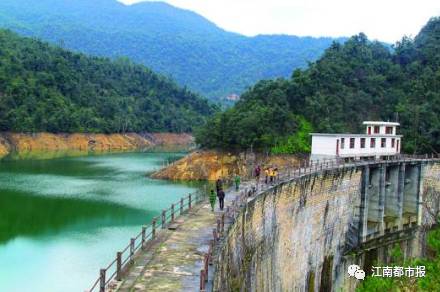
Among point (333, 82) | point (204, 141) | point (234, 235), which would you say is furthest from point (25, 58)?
point (234, 235)

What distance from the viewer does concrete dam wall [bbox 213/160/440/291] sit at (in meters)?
20.6

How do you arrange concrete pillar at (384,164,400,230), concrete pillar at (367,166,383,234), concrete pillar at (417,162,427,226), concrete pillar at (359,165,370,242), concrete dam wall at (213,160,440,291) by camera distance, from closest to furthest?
concrete dam wall at (213,160,440,291) < concrete pillar at (359,165,370,242) < concrete pillar at (367,166,383,234) < concrete pillar at (384,164,400,230) < concrete pillar at (417,162,427,226)

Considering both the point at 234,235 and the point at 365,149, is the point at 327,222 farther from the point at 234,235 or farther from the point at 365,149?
the point at 234,235

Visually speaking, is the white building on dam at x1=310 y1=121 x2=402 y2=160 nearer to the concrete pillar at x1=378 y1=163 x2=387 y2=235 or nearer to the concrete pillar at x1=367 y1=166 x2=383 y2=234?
the concrete pillar at x1=367 y1=166 x2=383 y2=234

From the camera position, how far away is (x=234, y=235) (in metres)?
18.4

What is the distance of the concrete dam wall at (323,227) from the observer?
20584mm

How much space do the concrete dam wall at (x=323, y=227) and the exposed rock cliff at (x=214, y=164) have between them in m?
22.1

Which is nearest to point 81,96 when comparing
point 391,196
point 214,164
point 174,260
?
point 214,164

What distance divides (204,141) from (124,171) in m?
14.2

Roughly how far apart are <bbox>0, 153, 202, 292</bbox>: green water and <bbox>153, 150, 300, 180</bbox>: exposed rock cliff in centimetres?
364

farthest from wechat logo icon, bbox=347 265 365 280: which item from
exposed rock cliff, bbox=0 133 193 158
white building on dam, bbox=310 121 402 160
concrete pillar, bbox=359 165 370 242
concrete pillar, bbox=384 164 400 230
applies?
exposed rock cliff, bbox=0 133 193 158

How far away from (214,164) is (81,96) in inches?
2661

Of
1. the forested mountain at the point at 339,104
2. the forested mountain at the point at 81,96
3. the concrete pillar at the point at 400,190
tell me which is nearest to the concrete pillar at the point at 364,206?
the concrete pillar at the point at 400,190

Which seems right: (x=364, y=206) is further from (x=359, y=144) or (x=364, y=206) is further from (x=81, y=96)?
(x=81, y=96)
